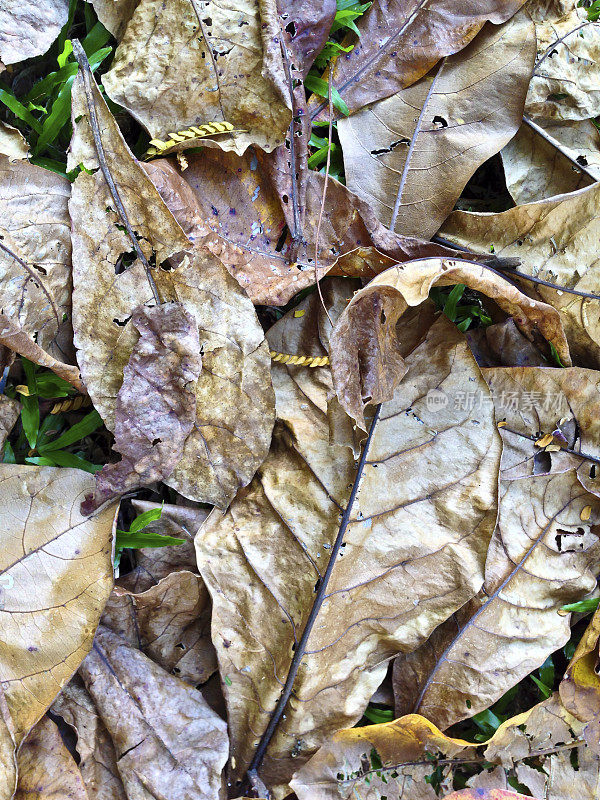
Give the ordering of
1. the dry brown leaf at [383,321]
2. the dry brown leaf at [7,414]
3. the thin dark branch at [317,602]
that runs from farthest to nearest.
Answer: the dry brown leaf at [7,414] < the thin dark branch at [317,602] < the dry brown leaf at [383,321]

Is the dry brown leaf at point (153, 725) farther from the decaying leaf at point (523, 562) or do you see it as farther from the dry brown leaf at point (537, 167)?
the dry brown leaf at point (537, 167)

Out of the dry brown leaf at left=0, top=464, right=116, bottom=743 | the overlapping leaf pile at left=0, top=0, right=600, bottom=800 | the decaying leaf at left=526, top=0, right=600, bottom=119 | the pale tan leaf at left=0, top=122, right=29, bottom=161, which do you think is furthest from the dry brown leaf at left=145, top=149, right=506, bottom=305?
the dry brown leaf at left=0, top=464, right=116, bottom=743

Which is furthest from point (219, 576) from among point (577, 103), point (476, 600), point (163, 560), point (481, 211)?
point (577, 103)

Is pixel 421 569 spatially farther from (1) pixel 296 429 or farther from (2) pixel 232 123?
(2) pixel 232 123

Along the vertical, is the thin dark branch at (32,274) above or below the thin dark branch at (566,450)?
above

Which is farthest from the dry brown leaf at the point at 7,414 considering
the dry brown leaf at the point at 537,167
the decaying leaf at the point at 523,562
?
the dry brown leaf at the point at 537,167

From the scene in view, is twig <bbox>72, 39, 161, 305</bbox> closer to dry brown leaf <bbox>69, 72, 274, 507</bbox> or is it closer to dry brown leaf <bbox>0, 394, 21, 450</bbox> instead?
dry brown leaf <bbox>69, 72, 274, 507</bbox>

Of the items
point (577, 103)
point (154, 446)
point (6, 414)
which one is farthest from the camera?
point (577, 103)
